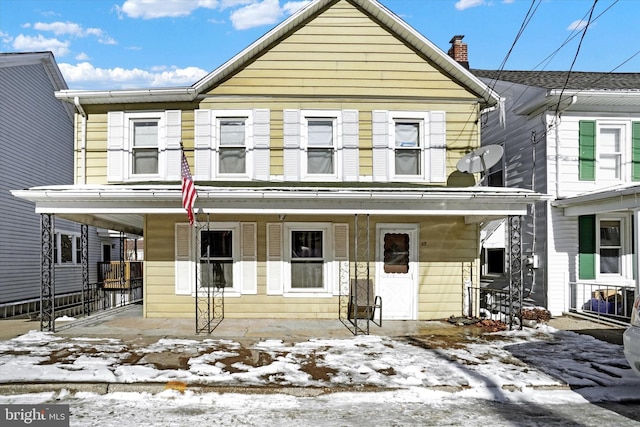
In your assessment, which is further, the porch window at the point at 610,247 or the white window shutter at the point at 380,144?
the porch window at the point at 610,247

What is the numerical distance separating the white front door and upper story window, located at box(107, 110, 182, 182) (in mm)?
5045

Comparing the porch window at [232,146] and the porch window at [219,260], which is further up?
the porch window at [232,146]

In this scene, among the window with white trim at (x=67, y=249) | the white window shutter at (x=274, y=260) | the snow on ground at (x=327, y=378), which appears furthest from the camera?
the window with white trim at (x=67, y=249)

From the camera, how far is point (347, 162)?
1045cm

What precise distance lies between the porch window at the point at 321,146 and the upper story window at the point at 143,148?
3036 millimetres

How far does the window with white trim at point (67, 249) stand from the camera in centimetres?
1719

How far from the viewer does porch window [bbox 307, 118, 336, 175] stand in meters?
10.5

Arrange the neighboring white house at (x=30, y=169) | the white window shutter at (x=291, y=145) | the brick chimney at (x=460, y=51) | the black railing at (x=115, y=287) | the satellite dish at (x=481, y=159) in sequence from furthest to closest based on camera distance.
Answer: the brick chimney at (x=460, y=51) → the neighboring white house at (x=30, y=169) → the black railing at (x=115, y=287) → the white window shutter at (x=291, y=145) → the satellite dish at (x=481, y=159)

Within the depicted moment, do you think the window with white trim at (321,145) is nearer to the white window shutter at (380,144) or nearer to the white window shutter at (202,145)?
the white window shutter at (380,144)

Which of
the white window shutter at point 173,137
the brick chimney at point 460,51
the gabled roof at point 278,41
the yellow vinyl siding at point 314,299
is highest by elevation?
the brick chimney at point 460,51

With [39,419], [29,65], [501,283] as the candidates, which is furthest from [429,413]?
[29,65]

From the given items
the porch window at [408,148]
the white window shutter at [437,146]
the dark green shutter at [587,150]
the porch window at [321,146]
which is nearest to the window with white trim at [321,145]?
the porch window at [321,146]

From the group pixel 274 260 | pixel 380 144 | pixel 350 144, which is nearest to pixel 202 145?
pixel 274 260

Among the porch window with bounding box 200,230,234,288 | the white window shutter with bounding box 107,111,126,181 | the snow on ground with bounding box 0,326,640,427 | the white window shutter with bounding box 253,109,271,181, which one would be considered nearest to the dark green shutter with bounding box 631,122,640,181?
the snow on ground with bounding box 0,326,640,427
